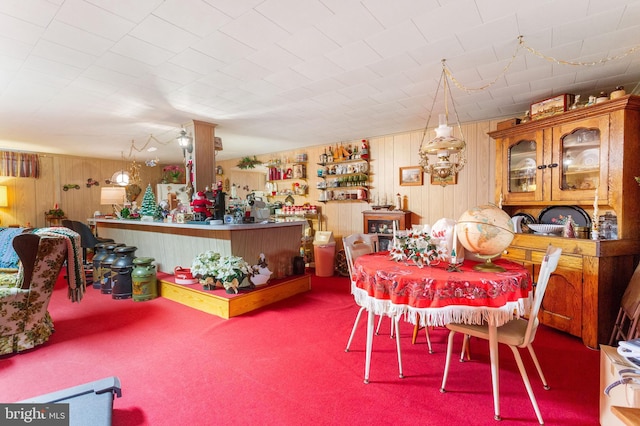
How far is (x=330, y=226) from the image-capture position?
607 cm

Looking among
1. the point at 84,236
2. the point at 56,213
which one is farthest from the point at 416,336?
the point at 56,213

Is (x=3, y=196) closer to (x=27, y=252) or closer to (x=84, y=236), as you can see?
(x=84, y=236)

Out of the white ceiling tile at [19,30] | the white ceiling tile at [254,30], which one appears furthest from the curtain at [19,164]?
the white ceiling tile at [254,30]

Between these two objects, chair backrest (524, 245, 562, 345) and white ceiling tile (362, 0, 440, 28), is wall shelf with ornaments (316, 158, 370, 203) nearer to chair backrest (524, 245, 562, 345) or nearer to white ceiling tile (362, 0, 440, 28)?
white ceiling tile (362, 0, 440, 28)

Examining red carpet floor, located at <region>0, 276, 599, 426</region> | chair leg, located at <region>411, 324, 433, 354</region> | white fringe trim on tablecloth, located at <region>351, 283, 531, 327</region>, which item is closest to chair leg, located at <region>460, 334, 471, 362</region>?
red carpet floor, located at <region>0, 276, 599, 426</region>

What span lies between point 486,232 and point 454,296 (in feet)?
1.61

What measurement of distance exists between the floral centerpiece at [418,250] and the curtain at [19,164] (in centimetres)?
837

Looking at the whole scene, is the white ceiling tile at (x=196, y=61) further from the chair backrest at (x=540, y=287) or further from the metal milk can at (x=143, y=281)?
the chair backrest at (x=540, y=287)

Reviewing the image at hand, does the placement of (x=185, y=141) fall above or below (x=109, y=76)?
below

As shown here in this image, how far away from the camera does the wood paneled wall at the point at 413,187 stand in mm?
4371

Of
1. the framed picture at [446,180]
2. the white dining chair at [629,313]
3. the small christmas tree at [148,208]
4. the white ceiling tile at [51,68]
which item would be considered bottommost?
the white dining chair at [629,313]

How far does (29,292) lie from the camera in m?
2.64

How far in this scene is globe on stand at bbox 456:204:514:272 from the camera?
6.27 ft

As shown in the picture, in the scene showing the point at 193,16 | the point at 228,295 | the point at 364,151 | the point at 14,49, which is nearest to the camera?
the point at 193,16
